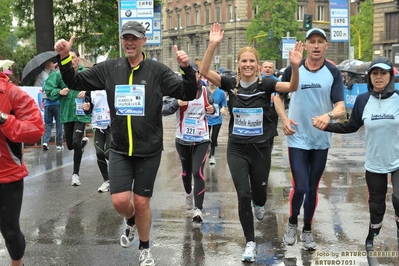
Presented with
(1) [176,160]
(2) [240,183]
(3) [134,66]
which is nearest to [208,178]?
(1) [176,160]

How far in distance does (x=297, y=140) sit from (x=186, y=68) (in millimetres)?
1430

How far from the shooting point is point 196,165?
795cm

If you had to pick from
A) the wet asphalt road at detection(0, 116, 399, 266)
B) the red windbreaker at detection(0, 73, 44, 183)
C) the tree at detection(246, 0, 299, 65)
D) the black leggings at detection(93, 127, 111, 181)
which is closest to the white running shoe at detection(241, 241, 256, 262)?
the wet asphalt road at detection(0, 116, 399, 266)

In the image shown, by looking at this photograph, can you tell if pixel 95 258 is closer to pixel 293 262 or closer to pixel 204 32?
pixel 293 262

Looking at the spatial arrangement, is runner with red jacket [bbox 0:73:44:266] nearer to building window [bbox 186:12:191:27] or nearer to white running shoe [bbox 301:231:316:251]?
white running shoe [bbox 301:231:316:251]

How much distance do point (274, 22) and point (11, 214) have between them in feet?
244

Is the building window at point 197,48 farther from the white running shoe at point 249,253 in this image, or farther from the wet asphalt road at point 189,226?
the white running shoe at point 249,253

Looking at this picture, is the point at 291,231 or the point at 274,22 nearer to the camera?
the point at 291,231

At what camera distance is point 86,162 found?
44.1 ft

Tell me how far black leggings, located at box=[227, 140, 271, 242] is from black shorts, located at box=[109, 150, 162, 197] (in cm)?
94

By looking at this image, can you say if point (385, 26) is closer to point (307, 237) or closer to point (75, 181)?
point (75, 181)

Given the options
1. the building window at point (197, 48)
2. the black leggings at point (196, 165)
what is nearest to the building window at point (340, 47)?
the building window at point (197, 48)

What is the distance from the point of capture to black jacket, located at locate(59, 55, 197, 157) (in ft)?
18.5

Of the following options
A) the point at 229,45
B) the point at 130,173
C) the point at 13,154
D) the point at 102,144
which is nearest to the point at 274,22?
the point at 229,45
